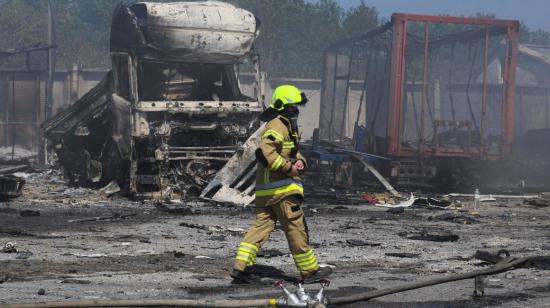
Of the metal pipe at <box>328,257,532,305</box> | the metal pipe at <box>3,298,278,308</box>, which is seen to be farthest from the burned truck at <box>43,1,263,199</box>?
the metal pipe at <box>3,298,278,308</box>

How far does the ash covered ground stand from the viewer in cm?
696

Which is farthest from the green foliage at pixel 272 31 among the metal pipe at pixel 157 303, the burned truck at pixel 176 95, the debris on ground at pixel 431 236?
the metal pipe at pixel 157 303

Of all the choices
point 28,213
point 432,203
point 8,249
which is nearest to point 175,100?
point 28,213

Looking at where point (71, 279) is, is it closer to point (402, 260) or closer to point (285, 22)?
point (402, 260)

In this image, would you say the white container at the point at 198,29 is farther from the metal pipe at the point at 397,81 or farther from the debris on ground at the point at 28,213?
the debris on ground at the point at 28,213

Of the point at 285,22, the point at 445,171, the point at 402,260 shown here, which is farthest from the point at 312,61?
the point at 402,260

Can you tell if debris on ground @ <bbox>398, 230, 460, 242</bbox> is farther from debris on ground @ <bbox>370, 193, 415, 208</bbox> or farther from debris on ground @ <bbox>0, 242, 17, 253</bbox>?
debris on ground @ <bbox>0, 242, 17, 253</bbox>

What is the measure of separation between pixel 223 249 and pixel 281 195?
2.37m

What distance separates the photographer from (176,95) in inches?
639

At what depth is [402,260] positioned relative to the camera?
9.14 m

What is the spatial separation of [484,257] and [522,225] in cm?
504

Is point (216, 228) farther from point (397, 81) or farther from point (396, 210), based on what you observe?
point (397, 81)

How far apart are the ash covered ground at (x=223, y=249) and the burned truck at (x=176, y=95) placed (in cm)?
75

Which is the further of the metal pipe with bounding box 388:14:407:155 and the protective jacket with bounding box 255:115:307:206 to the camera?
the metal pipe with bounding box 388:14:407:155
